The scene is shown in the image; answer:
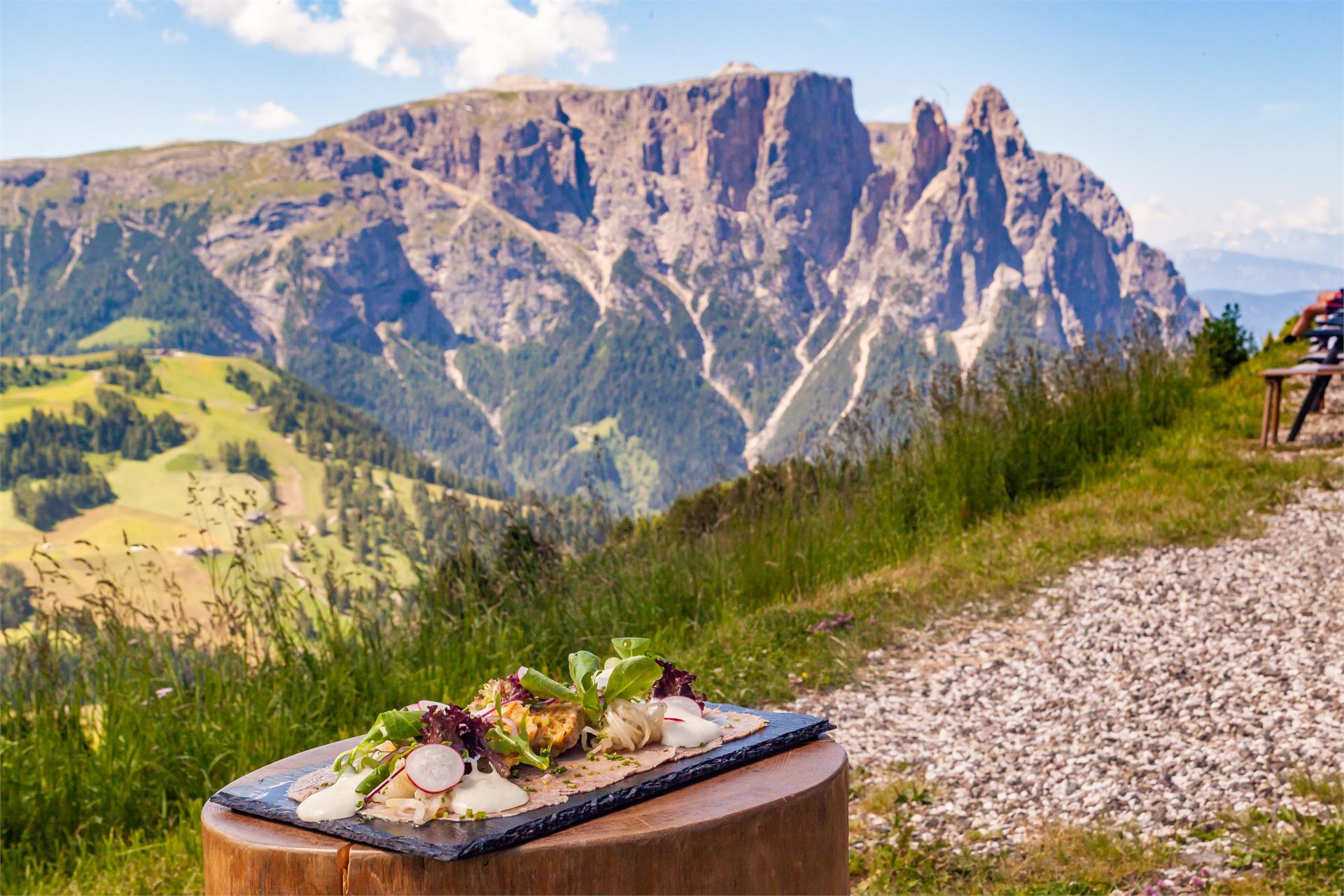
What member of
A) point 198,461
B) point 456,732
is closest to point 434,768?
point 456,732

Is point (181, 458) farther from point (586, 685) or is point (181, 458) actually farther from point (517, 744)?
point (517, 744)

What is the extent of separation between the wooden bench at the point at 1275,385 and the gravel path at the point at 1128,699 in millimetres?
2032

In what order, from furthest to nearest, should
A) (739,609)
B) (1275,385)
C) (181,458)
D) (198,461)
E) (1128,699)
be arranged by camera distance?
(181,458), (198,461), (1275,385), (739,609), (1128,699)

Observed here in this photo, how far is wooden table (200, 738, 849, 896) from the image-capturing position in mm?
1496

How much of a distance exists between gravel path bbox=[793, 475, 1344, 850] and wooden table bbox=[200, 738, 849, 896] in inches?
83.0

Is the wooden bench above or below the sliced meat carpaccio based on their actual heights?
above

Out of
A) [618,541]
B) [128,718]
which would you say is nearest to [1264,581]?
[618,541]

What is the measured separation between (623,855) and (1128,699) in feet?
12.5

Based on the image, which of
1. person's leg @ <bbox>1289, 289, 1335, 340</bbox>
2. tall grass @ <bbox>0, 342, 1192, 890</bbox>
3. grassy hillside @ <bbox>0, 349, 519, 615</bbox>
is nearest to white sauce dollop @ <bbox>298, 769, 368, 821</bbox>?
tall grass @ <bbox>0, 342, 1192, 890</bbox>

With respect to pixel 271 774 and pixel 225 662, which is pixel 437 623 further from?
pixel 271 774

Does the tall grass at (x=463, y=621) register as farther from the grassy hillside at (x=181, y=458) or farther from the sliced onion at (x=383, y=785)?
the grassy hillside at (x=181, y=458)

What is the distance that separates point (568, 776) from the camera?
1.73 metres

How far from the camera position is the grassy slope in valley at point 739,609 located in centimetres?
402

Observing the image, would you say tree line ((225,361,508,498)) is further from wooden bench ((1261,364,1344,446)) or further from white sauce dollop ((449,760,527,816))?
white sauce dollop ((449,760,527,816))
